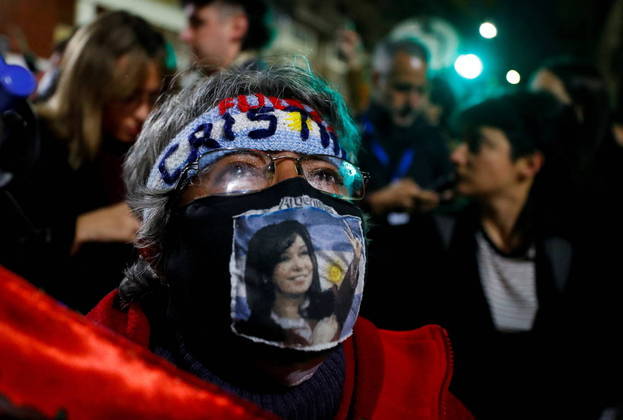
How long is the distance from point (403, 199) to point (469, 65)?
1535 mm

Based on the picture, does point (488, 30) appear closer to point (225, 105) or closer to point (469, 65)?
point (469, 65)

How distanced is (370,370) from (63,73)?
1.92m

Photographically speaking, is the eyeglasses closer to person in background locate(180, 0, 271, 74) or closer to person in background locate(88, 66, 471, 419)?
person in background locate(88, 66, 471, 419)

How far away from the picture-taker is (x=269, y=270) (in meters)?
1.24

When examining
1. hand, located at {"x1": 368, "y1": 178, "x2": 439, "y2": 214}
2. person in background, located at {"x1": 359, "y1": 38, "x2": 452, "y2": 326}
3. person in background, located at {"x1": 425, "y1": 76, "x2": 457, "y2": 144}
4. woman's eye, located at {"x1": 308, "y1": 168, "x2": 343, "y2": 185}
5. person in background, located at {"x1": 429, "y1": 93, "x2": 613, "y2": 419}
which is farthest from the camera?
person in background, located at {"x1": 425, "y1": 76, "x2": 457, "y2": 144}

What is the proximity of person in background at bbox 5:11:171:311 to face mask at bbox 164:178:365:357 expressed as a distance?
0.83 meters

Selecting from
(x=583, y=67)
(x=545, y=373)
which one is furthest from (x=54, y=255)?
(x=583, y=67)

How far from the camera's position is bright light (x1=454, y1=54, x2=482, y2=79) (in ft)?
13.8

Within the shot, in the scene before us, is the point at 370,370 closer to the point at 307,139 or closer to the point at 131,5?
the point at 307,139

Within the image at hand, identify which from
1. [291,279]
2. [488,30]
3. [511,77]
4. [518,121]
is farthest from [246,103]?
[511,77]

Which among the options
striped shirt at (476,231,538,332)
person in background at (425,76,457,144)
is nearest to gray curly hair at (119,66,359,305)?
striped shirt at (476,231,538,332)

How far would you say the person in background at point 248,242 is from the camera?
4.31 feet

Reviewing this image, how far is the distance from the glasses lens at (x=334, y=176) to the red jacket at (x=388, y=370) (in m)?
0.43

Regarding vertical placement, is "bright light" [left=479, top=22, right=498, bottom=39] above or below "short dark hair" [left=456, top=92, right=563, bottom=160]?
above
